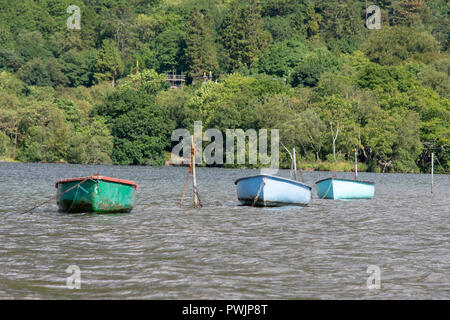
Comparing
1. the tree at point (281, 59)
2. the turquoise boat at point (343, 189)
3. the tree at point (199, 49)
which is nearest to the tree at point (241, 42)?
the tree at point (281, 59)

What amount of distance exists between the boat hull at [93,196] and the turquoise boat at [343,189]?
19380 millimetres

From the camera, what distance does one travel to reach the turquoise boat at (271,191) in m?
41.1

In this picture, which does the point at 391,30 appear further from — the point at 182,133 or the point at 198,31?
the point at 182,133

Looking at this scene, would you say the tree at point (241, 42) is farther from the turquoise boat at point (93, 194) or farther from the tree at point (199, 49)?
the turquoise boat at point (93, 194)

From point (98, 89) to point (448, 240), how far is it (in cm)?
15612

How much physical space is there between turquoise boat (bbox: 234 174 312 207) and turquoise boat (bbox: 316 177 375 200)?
25.7 feet

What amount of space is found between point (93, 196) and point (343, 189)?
22.4m

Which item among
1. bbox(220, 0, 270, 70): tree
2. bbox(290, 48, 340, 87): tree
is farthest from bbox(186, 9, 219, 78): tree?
bbox(290, 48, 340, 87): tree

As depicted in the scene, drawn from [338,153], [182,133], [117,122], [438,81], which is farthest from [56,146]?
[438,81]

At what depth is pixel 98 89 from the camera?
177 meters

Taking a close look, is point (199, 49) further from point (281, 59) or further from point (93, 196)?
point (93, 196)

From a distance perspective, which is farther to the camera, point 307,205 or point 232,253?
point 307,205

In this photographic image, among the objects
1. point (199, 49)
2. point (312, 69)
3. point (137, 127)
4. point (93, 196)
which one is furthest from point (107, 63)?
point (93, 196)
